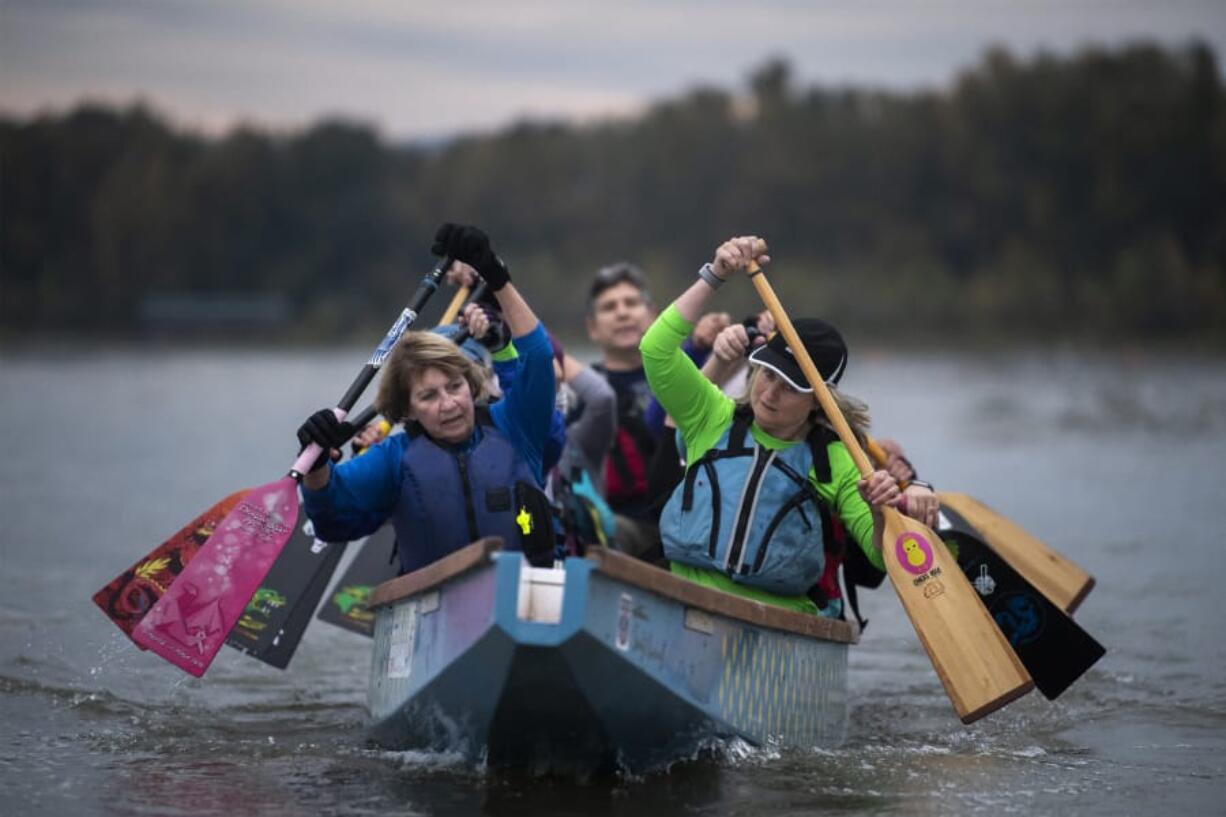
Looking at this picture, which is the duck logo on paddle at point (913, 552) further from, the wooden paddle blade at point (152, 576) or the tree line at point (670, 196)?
the tree line at point (670, 196)

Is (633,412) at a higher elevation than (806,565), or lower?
higher

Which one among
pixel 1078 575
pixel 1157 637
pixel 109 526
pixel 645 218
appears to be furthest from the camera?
pixel 645 218

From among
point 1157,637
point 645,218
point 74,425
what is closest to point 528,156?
point 645,218

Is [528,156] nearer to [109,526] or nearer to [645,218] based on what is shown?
[645,218]

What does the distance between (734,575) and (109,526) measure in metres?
10.8

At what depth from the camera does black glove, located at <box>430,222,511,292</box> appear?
6.77 m

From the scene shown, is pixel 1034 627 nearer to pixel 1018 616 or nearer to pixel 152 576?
pixel 1018 616

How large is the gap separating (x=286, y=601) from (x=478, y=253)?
83.9 inches

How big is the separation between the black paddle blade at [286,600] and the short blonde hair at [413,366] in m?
1.27

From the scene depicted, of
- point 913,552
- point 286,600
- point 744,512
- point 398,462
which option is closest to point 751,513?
point 744,512

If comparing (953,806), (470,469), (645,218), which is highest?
(645,218)

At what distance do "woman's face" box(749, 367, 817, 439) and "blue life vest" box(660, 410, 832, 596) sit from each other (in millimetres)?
69

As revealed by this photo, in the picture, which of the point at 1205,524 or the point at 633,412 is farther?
the point at 1205,524

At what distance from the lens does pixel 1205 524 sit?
56.2 ft
